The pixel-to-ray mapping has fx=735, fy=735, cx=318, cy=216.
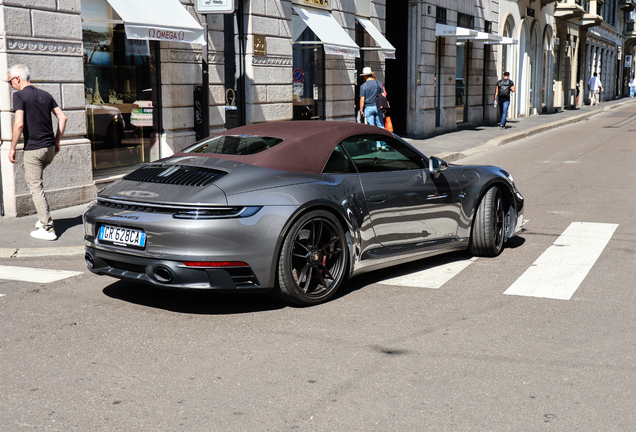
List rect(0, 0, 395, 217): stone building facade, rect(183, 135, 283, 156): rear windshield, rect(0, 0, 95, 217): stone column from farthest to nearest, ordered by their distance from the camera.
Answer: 1. rect(0, 0, 395, 217): stone building facade
2. rect(0, 0, 95, 217): stone column
3. rect(183, 135, 283, 156): rear windshield

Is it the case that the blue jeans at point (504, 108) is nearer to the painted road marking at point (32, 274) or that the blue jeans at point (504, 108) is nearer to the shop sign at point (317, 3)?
the shop sign at point (317, 3)

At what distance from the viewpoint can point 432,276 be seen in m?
6.08

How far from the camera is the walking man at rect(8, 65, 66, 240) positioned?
7.77 m

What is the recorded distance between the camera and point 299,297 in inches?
199

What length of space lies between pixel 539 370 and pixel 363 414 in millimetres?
1110

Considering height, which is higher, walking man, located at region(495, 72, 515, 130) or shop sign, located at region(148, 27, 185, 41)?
shop sign, located at region(148, 27, 185, 41)

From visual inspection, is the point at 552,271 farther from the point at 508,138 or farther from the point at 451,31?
the point at 451,31

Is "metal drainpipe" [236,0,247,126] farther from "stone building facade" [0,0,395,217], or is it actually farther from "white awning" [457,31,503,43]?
"white awning" [457,31,503,43]

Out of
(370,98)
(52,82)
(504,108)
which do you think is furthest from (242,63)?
(504,108)

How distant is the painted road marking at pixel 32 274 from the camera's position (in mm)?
6168

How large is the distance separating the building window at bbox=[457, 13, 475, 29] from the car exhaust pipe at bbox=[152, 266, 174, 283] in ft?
76.1

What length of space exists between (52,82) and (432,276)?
20.8ft

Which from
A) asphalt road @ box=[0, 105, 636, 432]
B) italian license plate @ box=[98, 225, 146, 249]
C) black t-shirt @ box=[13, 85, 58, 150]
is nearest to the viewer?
asphalt road @ box=[0, 105, 636, 432]

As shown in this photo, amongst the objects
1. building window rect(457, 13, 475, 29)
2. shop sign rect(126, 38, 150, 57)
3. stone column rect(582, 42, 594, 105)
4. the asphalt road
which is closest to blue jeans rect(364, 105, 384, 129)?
shop sign rect(126, 38, 150, 57)
